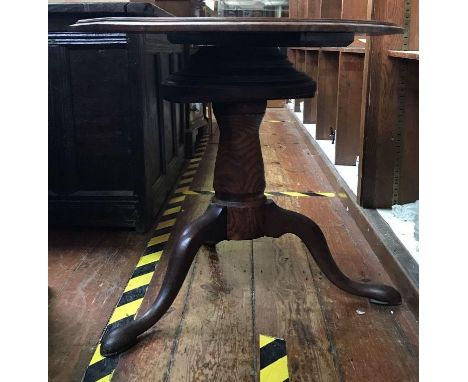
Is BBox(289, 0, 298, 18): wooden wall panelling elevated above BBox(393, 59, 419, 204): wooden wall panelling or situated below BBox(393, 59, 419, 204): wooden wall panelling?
above

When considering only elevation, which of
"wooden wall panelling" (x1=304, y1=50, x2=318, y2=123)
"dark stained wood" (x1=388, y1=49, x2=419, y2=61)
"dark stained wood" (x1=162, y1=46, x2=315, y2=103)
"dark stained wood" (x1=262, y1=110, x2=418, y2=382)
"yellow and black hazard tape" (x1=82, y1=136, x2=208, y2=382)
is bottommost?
"yellow and black hazard tape" (x1=82, y1=136, x2=208, y2=382)

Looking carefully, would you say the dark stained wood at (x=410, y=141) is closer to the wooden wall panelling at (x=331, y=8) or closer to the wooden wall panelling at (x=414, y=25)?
the wooden wall panelling at (x=414, y=25)

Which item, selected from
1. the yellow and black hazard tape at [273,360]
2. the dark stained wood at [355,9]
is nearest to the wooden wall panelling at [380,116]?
the dark stained wood at [355,9]

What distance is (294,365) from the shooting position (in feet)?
4.30

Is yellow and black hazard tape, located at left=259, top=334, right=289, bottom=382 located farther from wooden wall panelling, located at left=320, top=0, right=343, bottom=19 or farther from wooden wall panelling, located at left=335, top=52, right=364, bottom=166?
wooden wall panelling, located at left=320, top=0, right=343, bottom=19

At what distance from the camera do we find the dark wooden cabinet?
6.87ft

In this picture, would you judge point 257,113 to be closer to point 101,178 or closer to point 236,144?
point 236,144

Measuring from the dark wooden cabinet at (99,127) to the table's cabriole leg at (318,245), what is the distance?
831 mm

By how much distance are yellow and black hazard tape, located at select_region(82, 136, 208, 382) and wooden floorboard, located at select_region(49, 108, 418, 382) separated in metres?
0.02

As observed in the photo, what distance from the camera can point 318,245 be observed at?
5.29 ft

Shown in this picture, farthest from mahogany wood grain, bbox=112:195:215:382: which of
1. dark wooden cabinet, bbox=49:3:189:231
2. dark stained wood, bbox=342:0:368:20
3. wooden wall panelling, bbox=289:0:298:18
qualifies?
wooden wall panelling, bbox=289:0:298:18

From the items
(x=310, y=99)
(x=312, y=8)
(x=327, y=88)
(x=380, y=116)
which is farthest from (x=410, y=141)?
(x=310, y=99)

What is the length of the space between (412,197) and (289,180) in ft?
3.39

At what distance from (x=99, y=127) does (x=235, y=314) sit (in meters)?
1.04
